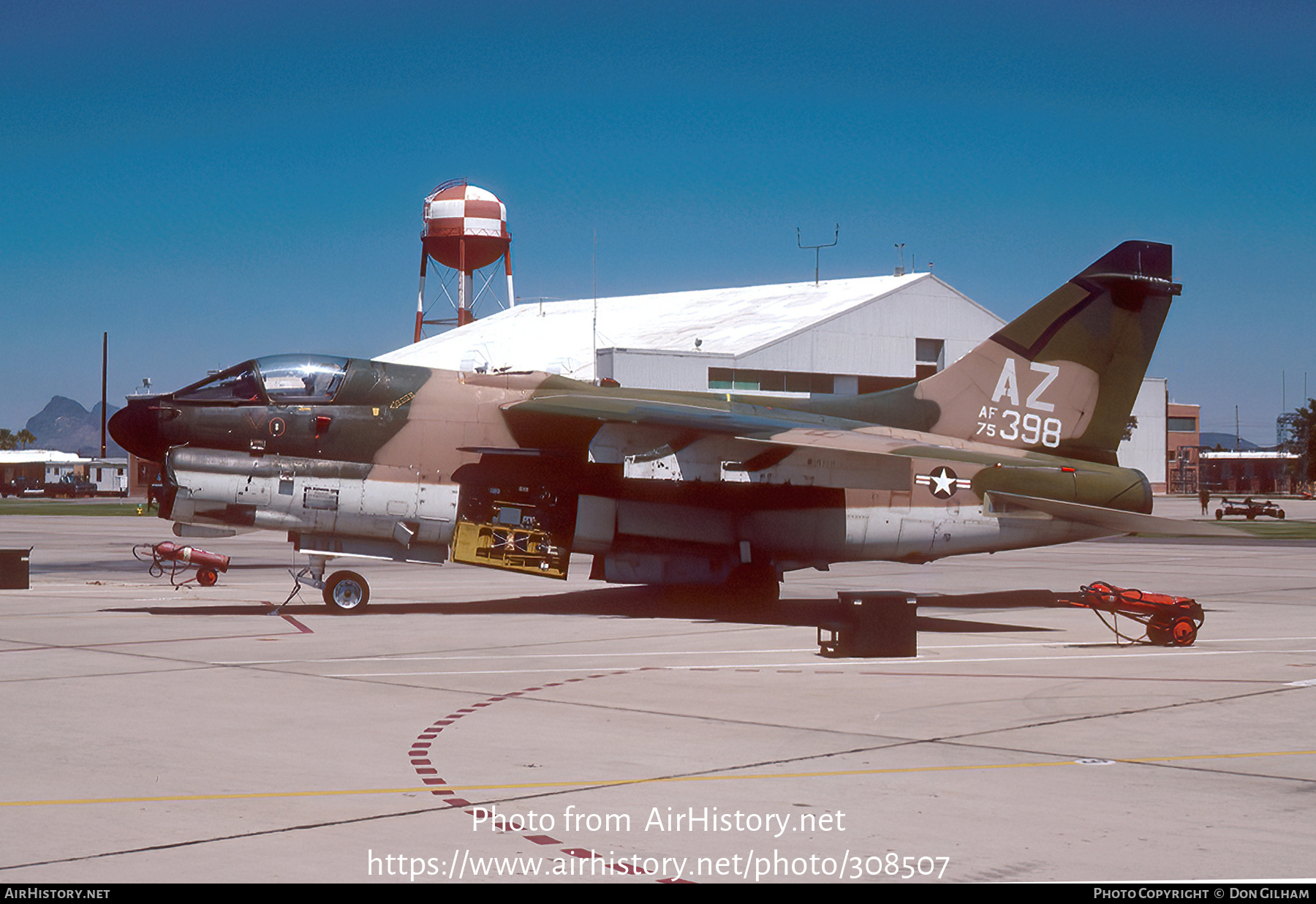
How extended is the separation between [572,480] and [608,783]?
38.0 feet

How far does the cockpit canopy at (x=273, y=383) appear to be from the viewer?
18.8 m

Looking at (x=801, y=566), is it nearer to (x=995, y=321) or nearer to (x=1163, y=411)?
(x=995, y=321)

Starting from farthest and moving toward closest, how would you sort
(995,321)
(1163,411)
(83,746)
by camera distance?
(1163,411) → (995,321) → (83,746)

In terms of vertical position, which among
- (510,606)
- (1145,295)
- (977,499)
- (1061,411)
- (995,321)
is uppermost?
(995,321)

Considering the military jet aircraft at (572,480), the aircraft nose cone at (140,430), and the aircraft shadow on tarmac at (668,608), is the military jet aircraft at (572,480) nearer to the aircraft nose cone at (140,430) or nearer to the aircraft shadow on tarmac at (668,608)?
the aircraft nose cone at (140,430)

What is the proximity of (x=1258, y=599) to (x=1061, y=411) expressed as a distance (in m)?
5.24

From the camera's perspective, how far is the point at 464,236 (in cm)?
10119

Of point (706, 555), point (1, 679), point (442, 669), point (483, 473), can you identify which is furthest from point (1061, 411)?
point (1, 679)

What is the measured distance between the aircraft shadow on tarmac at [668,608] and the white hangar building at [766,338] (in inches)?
1646

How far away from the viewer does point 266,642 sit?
15.5m

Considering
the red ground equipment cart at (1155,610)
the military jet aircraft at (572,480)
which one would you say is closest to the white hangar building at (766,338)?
the military jet aircraft at (572,480)

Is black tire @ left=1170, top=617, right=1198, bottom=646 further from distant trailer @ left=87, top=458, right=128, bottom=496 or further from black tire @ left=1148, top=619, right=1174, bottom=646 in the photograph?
distant trailer @ left=87, top=458, right=128, bottom=496

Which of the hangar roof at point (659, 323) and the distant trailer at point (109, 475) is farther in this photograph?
the distant trailer at point (109, 475)

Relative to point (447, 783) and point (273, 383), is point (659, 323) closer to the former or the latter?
point (273, 383)
